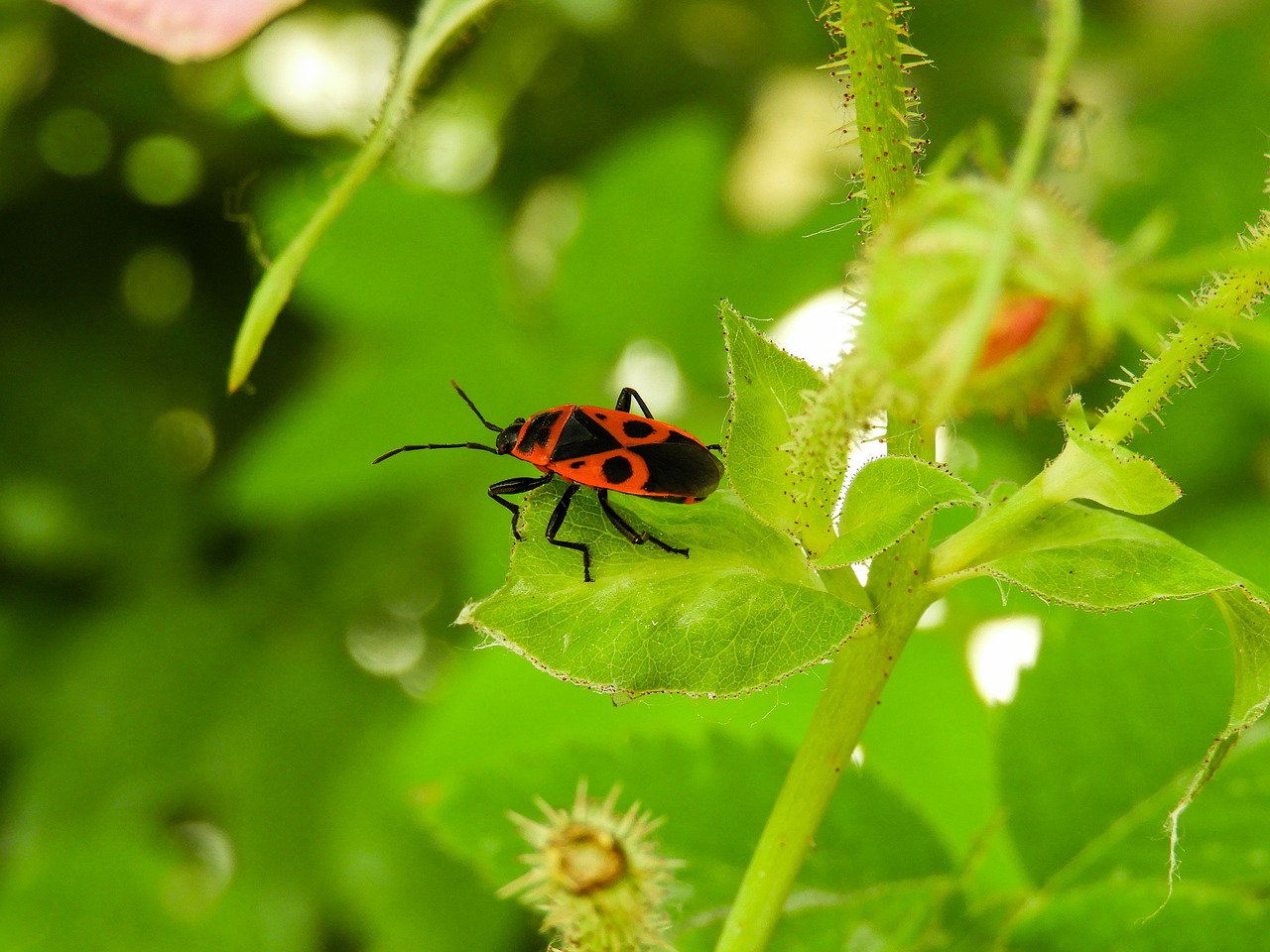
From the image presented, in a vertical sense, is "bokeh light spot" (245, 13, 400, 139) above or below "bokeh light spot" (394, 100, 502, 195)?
above

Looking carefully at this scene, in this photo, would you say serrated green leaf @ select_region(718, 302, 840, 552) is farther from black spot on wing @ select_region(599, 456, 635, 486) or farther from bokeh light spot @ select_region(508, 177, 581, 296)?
bokeh light spot @ select_region(508, 177, 581, 296)

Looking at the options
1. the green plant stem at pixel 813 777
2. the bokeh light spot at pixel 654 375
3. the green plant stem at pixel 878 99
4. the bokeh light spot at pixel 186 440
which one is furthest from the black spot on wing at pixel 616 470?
the bokeh light spot at pixel 186 440

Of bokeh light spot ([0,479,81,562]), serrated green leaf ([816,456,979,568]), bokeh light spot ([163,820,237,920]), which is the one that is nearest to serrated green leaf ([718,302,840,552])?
serrated green leaf ([816,456,979,568])

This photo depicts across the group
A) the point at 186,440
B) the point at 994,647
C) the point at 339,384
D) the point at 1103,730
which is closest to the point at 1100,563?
the point at 1103,730

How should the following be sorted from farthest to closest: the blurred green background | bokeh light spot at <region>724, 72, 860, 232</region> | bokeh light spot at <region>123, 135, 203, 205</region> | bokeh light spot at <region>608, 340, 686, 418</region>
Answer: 1. bokeh light spot at <region>724, 72, 860, 232</region>
2. bokeh light spot at <region>123, 135, 203, 205</region>
3. bokeh light spot at <region>608, 340, 686, 418</region>
4. the blurred green background

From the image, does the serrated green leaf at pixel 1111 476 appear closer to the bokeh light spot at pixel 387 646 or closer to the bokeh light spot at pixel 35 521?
the bokeh light spot at pixel 387 646

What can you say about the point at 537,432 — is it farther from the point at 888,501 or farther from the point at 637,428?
the point at 888,501
